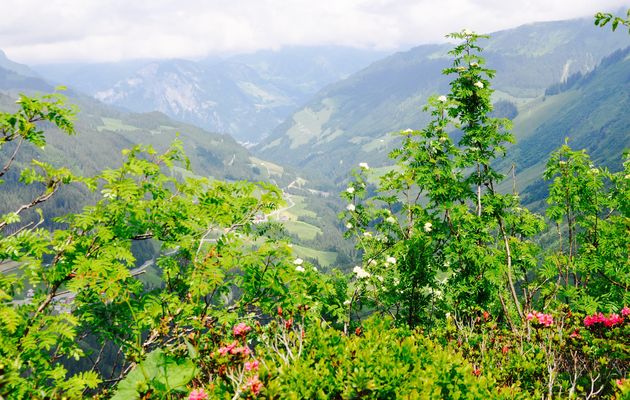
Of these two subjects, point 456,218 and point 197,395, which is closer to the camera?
point 197,395

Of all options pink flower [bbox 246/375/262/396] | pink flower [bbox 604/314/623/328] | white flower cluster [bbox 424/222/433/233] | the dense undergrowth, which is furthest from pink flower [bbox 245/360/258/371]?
white flower cluster [bbox 424/222/433/233]

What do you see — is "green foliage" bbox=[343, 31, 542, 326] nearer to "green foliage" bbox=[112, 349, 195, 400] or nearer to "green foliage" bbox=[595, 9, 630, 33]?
"green foliage" bbox=[595, 9, 630, 33]

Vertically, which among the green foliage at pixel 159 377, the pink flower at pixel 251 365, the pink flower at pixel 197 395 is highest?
the green foliage at pixel 159 377

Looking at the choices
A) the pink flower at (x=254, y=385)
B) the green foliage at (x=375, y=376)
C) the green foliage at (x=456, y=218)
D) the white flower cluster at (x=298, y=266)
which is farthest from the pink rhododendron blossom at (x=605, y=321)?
the pink flower at (x=254, y=385)

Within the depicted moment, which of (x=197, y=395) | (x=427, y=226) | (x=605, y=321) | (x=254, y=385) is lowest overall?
(x=605, y=321)

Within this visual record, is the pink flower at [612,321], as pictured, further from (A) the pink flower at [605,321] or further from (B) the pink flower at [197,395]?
(B) the pink flower at [197,395]

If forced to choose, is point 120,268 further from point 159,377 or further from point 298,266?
point 298,266

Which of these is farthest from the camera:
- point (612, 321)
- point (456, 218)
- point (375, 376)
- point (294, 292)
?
point (456, 218)

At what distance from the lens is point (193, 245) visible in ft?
29.7

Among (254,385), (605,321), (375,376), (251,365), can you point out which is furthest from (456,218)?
(254,385)

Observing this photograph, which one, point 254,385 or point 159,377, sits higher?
point 159,377

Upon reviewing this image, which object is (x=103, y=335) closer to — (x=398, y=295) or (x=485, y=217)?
(x=398, y=295)

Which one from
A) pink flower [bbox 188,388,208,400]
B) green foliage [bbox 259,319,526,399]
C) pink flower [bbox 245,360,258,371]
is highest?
pink flower [bbox 188,388,208,400]

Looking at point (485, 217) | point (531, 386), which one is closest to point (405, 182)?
point (485, 217)
